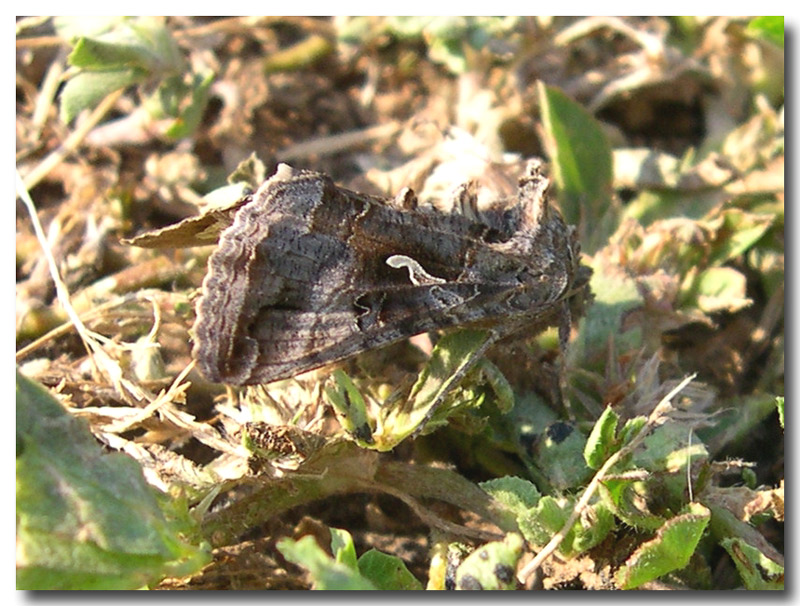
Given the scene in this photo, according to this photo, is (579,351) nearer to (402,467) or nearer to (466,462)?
(466,462)

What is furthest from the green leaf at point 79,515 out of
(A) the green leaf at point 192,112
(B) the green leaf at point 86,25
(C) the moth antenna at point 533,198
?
(B) the green leaf at point 86,25

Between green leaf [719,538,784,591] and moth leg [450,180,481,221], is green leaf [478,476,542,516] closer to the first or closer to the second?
green leaf [719,538,784,591]

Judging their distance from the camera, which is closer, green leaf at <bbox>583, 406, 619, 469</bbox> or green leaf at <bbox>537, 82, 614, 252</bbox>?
green leaf at <bbox>583, 406, 619, 469</bbox>

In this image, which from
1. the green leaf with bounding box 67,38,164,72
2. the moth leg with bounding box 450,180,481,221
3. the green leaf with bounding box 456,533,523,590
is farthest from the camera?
the green leaf with bounding box 67,38,164,72

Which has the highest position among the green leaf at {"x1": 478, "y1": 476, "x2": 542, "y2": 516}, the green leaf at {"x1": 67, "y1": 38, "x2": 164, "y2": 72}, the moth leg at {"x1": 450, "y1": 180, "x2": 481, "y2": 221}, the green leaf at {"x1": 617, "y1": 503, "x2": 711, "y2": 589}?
the green leaf at {"x1": 67, "y1": 38, "x2": 164, "y2": 72}

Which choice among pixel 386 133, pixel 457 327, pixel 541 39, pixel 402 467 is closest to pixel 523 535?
pixel 402 467

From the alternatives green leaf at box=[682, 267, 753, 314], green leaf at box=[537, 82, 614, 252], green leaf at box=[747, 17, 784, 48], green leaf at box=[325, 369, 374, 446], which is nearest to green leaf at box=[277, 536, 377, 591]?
green leaf at box=[325, 369, 374, 446]
